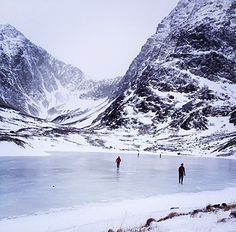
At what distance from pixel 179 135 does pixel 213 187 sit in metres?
147

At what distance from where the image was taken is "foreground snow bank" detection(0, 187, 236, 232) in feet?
46.8

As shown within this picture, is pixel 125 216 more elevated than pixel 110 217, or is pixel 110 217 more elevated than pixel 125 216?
pixel 125 216

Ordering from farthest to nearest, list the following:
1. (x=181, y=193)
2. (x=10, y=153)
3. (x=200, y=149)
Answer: (x=200, y=149) → (x=10, y=153) → (x=181, y=193)

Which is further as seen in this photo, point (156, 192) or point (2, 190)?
point (156, 192)

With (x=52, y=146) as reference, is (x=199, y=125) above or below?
above

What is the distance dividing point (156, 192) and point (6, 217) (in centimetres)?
1311

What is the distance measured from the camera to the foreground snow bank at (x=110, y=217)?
46.8 feet

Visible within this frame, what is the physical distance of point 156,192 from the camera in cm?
2770

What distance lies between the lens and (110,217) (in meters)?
18.0

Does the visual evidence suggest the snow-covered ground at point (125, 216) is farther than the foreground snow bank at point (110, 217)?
No

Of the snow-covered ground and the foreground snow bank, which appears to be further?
the foreground snow bank

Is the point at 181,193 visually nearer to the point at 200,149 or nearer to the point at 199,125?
the point at 200,149

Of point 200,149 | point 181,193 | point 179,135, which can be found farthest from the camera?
point 179,135

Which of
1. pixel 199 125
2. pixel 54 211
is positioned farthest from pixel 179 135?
pixel 54 211
